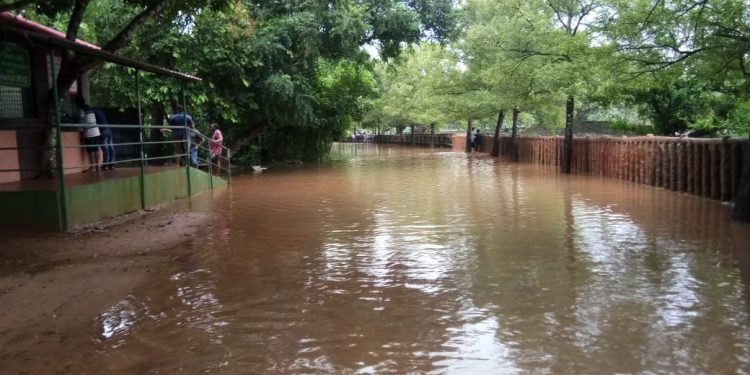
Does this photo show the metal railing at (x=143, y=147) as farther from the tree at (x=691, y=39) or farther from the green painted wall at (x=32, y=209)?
the tree at (x=691, y=39)

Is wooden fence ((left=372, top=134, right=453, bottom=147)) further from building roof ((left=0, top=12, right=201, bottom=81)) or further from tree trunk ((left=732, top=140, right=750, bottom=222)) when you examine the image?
building roof ((left=0, top=12, right=201, bottom=81))

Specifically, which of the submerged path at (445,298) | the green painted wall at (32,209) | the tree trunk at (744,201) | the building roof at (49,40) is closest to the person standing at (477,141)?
the submerged path at (445,298)

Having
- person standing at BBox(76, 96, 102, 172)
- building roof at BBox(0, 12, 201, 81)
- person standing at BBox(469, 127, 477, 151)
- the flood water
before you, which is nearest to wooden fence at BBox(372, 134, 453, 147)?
person standing at BBox(469, 127, 477, 151)

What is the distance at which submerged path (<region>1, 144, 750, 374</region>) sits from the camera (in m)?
4.68

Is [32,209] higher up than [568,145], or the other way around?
[568,145]

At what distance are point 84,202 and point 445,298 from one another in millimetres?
6796

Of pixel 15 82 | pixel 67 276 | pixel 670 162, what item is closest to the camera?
pixel 67 276

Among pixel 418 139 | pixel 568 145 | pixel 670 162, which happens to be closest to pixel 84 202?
pixel 670 162

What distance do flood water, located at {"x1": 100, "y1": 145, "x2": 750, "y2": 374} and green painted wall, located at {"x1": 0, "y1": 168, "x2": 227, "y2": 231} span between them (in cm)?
186

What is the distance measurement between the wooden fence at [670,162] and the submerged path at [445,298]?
5.51ft

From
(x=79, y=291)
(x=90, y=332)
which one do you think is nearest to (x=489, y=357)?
(x=90, y=332)

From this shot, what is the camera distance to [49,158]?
11117 mm

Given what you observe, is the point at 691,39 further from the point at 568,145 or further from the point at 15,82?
the point at 15,82

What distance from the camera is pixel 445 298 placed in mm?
6199
